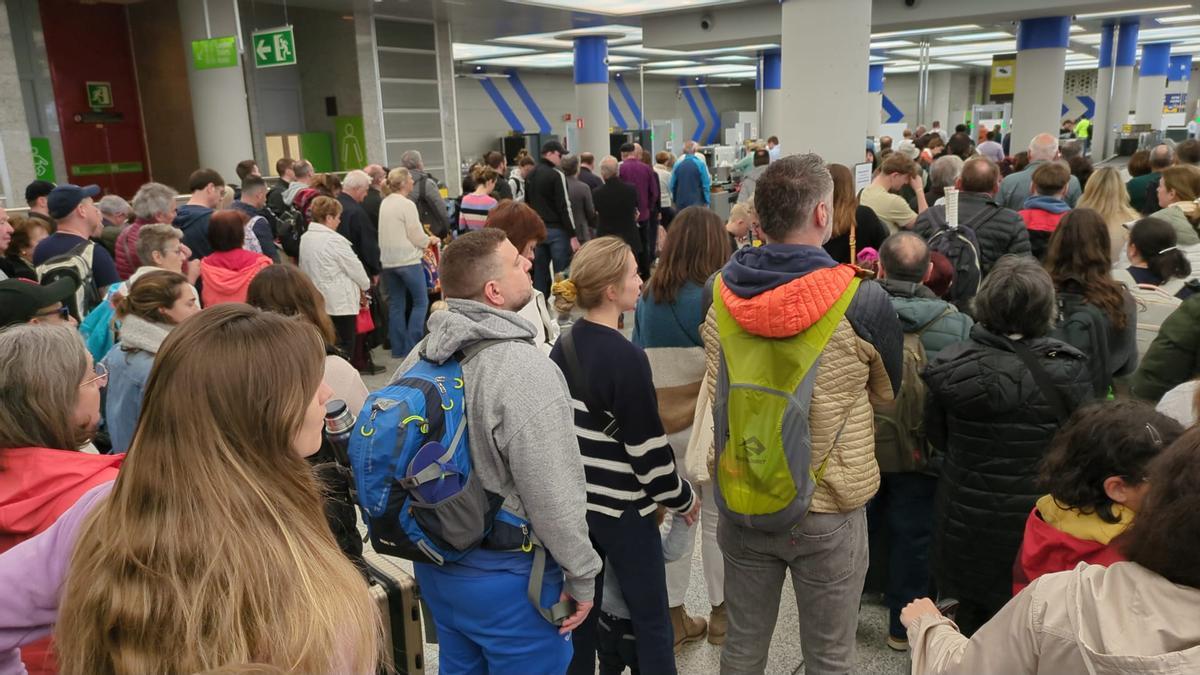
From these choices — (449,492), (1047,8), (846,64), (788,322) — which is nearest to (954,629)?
(788,322)

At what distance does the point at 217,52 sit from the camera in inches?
354

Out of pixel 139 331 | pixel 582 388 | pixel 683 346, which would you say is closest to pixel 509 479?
pixel 582 388

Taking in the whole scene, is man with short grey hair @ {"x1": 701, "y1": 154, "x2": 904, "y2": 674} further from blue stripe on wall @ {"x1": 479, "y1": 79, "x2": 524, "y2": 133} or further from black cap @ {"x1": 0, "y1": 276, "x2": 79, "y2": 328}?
blue stripe on wall @ {"x1": 479, "y1": 79, "x2": 524, "y2": 133}

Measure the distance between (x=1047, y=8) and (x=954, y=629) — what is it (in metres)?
12.3

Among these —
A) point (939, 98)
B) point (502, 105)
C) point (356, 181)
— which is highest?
point (939, 98)

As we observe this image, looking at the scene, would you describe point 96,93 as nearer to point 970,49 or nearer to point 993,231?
point 993,231

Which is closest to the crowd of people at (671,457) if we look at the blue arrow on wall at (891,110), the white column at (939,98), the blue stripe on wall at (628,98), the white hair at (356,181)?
the white hair at (356,181)

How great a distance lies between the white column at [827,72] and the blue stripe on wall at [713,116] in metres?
26.3

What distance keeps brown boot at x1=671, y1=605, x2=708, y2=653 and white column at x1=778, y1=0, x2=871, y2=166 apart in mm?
5138

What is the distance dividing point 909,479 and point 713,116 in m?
32.1

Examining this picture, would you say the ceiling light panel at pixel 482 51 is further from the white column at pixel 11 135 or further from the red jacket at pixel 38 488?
the red jacket at pixel 38 488

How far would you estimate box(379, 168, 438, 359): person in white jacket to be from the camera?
6.25 m

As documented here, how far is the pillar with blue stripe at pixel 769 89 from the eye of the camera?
1880cm

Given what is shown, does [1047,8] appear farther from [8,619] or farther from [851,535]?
[8,619]
